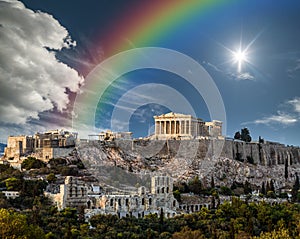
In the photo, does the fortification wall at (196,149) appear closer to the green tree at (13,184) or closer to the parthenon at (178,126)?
the parthenon at (178,126)

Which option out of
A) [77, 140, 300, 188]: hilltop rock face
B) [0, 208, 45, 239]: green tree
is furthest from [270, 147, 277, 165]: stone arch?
[0, 208, 45, 239]: green tree

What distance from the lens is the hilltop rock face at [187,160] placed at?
1205 inches

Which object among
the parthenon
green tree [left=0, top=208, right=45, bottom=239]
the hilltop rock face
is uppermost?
the parthenon

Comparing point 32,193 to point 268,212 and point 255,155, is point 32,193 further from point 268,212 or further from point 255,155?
point 255,155

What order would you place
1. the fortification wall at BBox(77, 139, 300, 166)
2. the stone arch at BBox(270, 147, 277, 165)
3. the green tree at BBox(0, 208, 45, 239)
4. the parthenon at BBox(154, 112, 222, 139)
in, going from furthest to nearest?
the stone arch at BBox(270, 147, 277, 165) → the parthenon at BBox(154, 112, 222, 139) → the fortification wall at BBox(77, 139, 300, 166) → the green tree at BBox(0, 208, 45, 239)

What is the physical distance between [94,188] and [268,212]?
28.0ft

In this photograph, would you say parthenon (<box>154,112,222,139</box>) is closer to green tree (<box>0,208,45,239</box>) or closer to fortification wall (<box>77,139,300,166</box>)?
fortification wall (<box>77,139,300,166</box>)

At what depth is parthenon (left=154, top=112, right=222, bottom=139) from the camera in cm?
3894

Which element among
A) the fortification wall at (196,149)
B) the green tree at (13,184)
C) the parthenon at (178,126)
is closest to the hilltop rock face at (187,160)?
the fortification wall at (196,149)

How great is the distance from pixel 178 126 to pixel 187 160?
223 inches

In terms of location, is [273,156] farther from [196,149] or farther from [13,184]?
[13,184]

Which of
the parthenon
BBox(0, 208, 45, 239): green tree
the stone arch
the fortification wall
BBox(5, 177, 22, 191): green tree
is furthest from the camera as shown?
the stone arch

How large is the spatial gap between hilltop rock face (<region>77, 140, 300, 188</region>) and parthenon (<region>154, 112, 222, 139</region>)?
2.75m

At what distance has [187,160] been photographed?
34.3m
